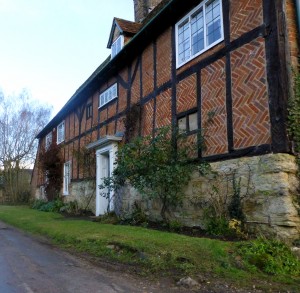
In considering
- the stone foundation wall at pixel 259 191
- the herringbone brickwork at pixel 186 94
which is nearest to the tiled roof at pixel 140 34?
the herringbone brickwork at pixel 186 94

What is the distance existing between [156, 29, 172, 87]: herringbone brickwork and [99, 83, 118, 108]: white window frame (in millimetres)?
3438

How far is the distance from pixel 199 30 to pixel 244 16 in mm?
1697

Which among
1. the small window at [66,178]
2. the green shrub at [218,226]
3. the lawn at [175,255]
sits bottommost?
the lawn at [175,255]

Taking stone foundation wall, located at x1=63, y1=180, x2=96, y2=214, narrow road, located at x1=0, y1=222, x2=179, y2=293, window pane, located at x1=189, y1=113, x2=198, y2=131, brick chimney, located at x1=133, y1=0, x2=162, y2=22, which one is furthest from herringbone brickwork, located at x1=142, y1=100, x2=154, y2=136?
brick chimney, located at x1=133, y1=0, x2=162, y2=22

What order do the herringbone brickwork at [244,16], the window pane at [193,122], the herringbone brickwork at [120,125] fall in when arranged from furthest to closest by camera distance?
the herringbone brickwork at [120,125], the window pane at [193,122], the herringbone brickwork at [244,16]

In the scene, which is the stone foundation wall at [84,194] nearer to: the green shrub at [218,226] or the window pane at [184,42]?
the window pane at [184,42]

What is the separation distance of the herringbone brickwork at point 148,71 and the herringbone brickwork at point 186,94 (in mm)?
1765

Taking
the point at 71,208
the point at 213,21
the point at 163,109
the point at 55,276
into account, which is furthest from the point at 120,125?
the point at 55,276

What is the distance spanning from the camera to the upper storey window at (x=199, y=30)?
8992mm

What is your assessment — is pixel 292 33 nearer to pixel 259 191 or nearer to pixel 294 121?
pixel 294 121

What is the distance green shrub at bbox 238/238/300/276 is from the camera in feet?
18.3

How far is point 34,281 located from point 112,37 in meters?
12.9

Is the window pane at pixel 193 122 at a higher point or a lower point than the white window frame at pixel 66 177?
higher

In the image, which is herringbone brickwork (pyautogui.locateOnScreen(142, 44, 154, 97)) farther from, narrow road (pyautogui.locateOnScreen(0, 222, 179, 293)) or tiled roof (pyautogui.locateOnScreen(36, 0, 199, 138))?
narrow road (pyautogui.locateOnScreen(0, 222, 179, 293))
